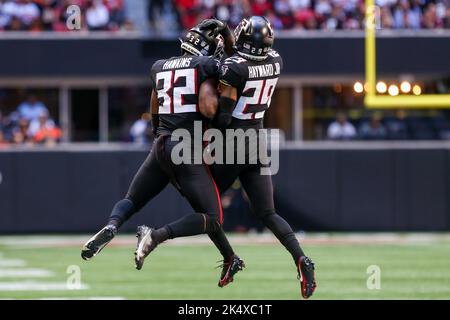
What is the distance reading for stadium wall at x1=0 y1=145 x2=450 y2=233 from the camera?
19516 millimetres

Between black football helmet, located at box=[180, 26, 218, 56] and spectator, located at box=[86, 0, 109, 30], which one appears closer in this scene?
black football helmet, located at box=[180, 26, 218, 56]

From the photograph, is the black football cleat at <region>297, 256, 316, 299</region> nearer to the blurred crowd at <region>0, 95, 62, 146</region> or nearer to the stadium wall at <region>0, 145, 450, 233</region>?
the stadium wall at <region>0, 145, 450, 233</region>

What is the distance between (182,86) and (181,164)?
1.98ft

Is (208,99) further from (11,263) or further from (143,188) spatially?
(11,263)

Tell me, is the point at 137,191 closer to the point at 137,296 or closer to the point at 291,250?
the point at 291,250

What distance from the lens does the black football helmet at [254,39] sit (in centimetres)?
860

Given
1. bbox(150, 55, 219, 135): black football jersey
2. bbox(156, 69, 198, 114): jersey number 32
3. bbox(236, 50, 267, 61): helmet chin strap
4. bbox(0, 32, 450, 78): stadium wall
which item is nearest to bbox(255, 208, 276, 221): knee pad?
bbox(150, 55, 219, 135): black football jersey

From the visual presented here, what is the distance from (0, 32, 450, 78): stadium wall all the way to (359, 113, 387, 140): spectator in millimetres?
1040

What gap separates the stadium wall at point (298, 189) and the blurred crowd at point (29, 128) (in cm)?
66

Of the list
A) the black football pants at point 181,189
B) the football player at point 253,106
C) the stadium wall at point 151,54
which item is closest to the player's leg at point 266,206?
the football player at point 253,106

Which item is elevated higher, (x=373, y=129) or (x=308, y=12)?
(x=308, y=12)

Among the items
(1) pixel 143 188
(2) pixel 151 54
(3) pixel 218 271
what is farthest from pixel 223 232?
(2) pixel 151 54

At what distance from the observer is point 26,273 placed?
1297 centimetres


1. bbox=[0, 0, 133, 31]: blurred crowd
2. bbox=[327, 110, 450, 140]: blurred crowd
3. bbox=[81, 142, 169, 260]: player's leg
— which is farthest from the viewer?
bbox=[0, 0, 133, 31]: blurred crowd
